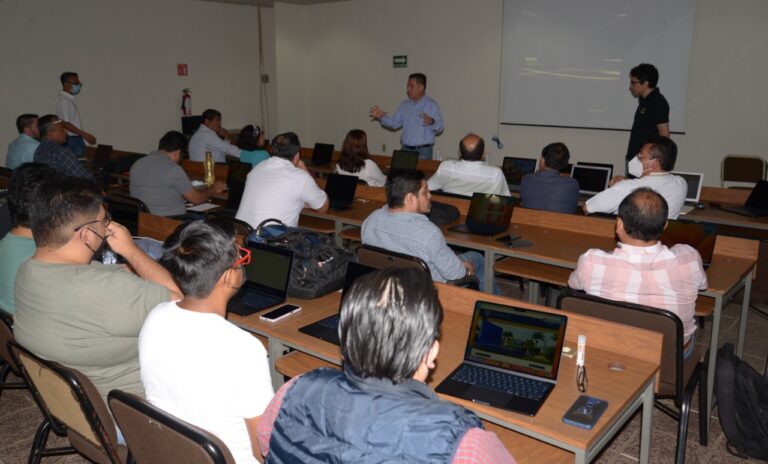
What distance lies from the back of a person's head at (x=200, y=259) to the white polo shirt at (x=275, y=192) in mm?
2364

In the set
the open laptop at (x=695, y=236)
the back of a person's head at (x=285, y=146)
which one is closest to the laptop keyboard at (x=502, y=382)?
the open laptop at (x=695, y=236)

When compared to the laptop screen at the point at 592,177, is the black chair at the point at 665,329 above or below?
below

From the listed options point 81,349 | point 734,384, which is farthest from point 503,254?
point 81,349

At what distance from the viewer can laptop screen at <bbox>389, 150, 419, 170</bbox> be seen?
22.4ft

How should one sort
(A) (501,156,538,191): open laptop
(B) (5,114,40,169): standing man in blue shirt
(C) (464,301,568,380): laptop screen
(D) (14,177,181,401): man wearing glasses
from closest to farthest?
(D) (14,177,181,401): man wearing glasses, (C) (464,301,568,380): laptop screen, (B) (5,114,40,169): standing man in blue shirt, (A) (501,156,538,191): open laptop

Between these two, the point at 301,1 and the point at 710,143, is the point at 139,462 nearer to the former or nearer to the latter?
the point at 710,143

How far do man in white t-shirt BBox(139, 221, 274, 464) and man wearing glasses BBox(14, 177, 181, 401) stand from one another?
0.31m

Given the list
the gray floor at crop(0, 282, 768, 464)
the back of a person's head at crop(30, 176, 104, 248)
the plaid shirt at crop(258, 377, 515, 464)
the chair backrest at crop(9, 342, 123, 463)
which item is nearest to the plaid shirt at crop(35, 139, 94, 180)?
the gray floor at crop(0, 282, 768, 464)

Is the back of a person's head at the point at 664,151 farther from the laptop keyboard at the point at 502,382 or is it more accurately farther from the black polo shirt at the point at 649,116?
the laptop keyboard at the point at 502,382

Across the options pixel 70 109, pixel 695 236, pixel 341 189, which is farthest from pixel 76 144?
pixel 695 236

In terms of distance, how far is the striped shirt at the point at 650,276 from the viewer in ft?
8.96

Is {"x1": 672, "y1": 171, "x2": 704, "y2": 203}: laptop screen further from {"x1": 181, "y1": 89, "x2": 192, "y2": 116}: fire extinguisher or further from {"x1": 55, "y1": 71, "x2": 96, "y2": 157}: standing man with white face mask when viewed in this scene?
{"x1": 181, "y1": 89, "x2": 192, "y2": 116}: fire extinguisher

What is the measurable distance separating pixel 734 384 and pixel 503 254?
1.72 metres

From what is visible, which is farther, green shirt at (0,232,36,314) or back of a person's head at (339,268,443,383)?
green shirt at (0,232,36,314)
